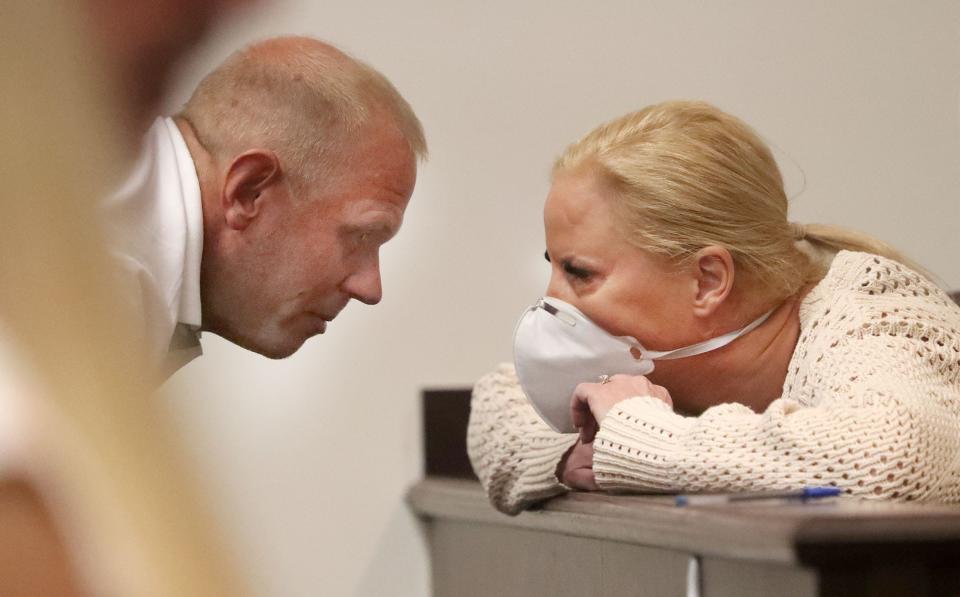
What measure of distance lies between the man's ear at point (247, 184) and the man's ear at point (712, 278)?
1.51 feet

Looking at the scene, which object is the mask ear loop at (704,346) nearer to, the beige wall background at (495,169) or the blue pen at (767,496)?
the blue pen at (767,496)

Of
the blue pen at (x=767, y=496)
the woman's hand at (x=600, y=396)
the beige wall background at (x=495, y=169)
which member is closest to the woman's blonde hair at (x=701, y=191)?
the woman's hand at (x=600, y=396)

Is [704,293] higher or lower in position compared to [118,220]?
lower

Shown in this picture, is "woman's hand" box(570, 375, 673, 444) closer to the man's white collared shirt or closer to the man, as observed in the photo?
the man

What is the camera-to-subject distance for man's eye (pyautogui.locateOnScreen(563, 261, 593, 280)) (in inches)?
52.0

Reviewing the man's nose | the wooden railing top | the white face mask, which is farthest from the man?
the wooden railing top

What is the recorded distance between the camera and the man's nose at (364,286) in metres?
1.36

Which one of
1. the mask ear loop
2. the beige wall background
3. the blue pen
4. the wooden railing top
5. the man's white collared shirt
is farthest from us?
the beige wall background

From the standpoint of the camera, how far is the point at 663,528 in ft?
2.97

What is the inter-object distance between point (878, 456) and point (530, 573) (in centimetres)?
54

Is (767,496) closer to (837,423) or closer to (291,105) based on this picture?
(837,423)

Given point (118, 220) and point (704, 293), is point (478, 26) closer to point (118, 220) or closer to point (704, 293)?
point (704, 293)

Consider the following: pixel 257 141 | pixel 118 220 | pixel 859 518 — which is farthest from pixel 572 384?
pixel 118 220

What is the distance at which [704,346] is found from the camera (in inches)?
51.3
